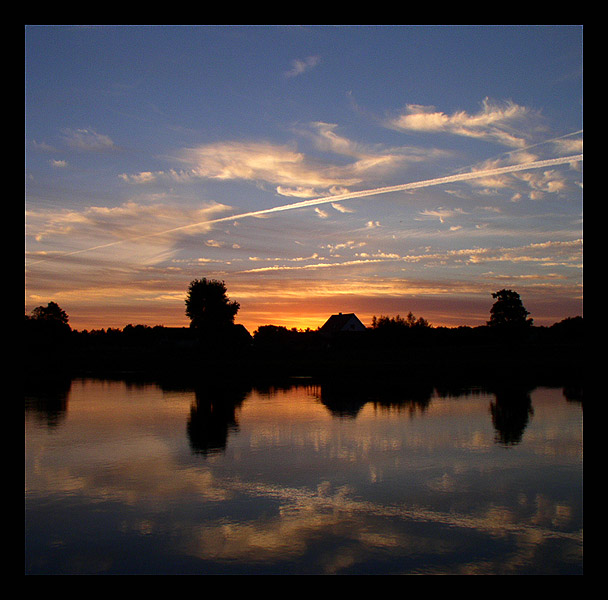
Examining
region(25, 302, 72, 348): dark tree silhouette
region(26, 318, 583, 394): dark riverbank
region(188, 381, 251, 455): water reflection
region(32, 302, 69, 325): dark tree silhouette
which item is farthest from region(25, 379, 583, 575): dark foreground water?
region(32, 302, 69, 325): dark tree silhouette

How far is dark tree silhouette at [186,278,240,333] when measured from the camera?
7012 centimetres

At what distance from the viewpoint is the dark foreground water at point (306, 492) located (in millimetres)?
6375

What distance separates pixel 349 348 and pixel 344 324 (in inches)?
1056

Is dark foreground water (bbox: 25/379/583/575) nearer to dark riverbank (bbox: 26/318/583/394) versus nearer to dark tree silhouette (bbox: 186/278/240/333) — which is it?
dark riverbank (bbox: 26/318/583/394)

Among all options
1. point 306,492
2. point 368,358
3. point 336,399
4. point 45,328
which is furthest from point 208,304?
point 306,492

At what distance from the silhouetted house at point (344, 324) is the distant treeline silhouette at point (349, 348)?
14.1ft

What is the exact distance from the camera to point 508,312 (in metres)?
62.9

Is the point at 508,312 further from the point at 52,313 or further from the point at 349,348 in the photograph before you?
the point at 52,313

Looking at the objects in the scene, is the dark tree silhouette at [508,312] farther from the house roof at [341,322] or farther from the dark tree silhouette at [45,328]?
the dark tree silhouette at [45,328]

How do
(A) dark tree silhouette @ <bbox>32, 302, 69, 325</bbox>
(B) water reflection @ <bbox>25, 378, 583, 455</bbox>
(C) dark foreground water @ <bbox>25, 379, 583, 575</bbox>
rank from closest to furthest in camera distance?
(C) dark foreground water @ <bbox>25, 379, 583, 575</bbox>, (B) water reflection @ <bbox>25, 378, 583, 455</bbox>, (A) dark tree silhouette @ <bbox>32, 302, 69, 325</bbox>

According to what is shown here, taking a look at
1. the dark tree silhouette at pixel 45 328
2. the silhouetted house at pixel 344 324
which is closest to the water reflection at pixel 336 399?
the dark tree silhouette at pixel 45 328

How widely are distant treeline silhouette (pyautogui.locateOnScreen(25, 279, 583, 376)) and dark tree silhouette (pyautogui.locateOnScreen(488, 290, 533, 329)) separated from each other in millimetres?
109
